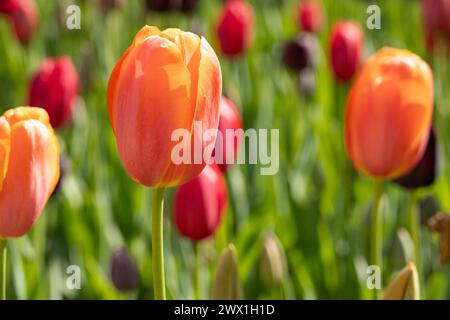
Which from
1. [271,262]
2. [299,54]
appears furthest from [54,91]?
[299,54]

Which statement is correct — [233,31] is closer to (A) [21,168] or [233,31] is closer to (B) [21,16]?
(B) [21,16]

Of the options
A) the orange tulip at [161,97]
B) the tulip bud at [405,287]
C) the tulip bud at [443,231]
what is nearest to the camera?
the orange tulip at [161,97]

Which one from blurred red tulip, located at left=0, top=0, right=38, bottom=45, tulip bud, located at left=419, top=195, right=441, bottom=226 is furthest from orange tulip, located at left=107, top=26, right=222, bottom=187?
blurred red tulip, located at left=0, top=0, right=38, bottom=45

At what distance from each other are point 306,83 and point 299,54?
56 millimetres

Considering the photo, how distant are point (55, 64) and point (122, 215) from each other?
244 millimetres

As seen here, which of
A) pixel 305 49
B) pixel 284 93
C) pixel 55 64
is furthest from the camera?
pixel 284 93

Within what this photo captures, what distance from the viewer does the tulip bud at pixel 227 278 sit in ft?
3.00

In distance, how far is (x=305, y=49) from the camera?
1929mm

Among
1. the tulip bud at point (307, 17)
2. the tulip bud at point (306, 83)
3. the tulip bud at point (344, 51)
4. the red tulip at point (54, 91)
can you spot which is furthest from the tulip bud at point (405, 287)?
the tulip bud at point (307, 17)

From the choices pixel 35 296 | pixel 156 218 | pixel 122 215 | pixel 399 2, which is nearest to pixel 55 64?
pixel 122 215

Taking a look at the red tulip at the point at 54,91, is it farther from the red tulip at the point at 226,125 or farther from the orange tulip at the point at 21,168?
the orange tulip at the point at 21,168

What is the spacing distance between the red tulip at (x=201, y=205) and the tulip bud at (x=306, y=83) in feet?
2.70

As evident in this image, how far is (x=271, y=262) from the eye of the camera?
110 centimetres
